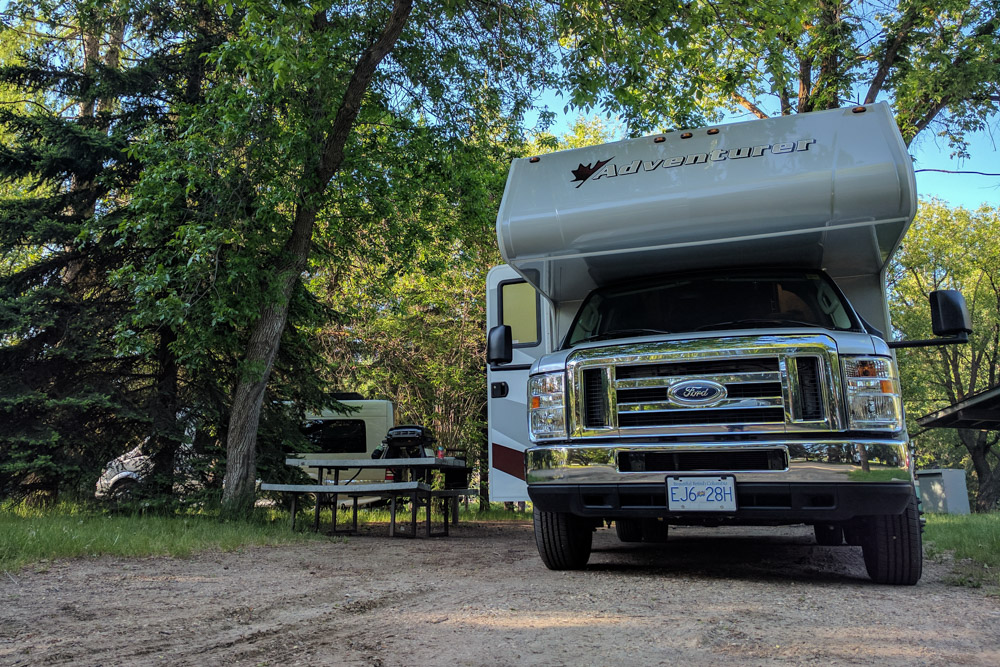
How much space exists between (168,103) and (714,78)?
8.22 meters

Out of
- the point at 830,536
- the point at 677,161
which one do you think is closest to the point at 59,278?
the point at 677,161

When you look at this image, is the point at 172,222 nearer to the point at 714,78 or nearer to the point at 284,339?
the point at 284,339

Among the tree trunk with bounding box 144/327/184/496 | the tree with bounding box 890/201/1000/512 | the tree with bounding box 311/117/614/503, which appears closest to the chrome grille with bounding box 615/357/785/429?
the tree trunk with bounding box 144/327/184/496

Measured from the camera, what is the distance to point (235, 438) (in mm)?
10414

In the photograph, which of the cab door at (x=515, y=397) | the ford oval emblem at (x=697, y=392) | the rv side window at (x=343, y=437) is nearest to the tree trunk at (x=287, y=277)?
the cab door at (x=515, y=397)

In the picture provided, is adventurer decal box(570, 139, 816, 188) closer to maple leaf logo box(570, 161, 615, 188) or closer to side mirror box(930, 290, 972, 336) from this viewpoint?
maple leaf logo box(570, 161, 615, 188)

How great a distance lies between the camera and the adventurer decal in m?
5.62

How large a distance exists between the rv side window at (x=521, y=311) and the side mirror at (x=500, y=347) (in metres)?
1.74

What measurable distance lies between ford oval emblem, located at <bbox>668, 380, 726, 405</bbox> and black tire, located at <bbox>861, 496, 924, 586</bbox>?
133 centimetres

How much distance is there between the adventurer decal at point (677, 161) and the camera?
221 inches

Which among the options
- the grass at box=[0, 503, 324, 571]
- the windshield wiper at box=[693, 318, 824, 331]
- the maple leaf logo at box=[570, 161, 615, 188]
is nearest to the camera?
the windshield wiper at box=[693, 318, 824, 331]

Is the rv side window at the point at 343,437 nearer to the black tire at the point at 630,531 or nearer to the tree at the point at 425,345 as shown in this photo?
the tree at the point at 425,345

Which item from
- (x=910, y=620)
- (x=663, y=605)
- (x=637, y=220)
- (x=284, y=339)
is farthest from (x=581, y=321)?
(x=284, y=339)

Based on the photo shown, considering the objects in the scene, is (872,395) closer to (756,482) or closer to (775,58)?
(756,482)
